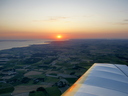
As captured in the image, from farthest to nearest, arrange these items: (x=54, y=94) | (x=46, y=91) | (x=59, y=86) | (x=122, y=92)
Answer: (x=59, y=86)
(x=46, y=91)
(x=54, y=94)
(x=122, y=92)

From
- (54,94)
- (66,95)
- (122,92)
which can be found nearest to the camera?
(66,95)

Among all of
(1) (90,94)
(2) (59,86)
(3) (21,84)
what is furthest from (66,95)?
(3) (21,84)

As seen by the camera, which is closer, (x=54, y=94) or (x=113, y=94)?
(x=113, y=94)

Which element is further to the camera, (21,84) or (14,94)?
(21,84)

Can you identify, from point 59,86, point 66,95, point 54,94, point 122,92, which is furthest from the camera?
point 59,86

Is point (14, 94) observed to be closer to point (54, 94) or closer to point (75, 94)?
point (54, 94)

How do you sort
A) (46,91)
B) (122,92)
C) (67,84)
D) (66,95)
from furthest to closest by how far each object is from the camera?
(67,84) < (46,91) < (122,92) < (66,95)

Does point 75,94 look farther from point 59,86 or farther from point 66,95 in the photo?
point 59,86

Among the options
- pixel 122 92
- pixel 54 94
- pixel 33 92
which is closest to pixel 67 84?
pixel 54 94

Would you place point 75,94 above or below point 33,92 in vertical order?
above
